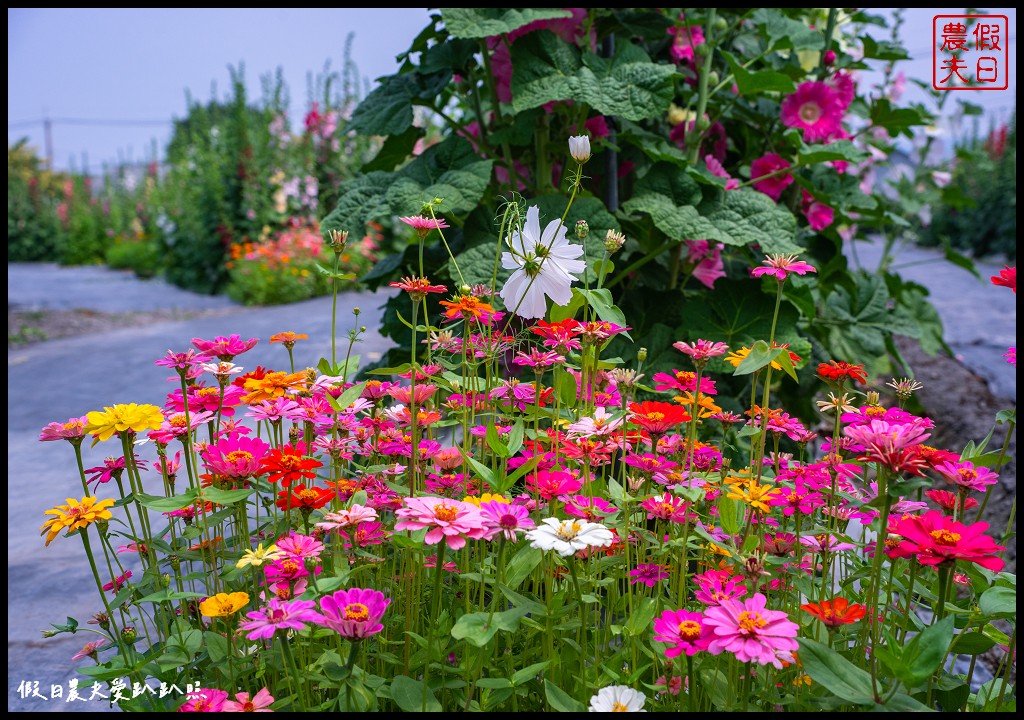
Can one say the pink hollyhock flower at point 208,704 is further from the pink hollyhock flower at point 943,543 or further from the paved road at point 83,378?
the pink hollyhock flower at point 943,543

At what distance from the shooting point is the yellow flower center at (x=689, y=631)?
648 mm

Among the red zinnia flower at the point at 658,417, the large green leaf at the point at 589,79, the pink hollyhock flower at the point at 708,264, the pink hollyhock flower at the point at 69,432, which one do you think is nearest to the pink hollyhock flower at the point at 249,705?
the pink hollyhock flower at the point at 69,432

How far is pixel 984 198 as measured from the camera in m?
8.36

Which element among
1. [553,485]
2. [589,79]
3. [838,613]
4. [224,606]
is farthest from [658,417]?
[589,79]

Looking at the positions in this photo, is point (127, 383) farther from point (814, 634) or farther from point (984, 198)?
point (984, 198)

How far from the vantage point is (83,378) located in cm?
347

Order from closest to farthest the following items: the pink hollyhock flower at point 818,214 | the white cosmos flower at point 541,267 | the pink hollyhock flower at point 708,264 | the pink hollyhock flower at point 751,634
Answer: the pink hollyhock flower at point 751,634 → the white cosmos flower at point 541,267 → the pink hollyhock flower at point 708,264 → the pink hollyhock flower at point 818,214

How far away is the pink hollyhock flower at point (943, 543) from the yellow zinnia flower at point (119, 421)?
0.71 metres

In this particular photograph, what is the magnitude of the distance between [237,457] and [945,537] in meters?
0.66

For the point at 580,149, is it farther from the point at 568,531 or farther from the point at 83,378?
the point at 83,378

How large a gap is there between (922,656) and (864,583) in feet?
0.76

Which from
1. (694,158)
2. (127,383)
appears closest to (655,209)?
(694,158)

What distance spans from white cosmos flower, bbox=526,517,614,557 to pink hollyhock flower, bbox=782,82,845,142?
1473 mm

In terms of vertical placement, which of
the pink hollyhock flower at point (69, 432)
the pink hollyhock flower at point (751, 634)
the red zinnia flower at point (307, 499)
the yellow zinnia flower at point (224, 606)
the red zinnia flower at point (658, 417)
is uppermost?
the red zinnia flower at point (658, 417)
